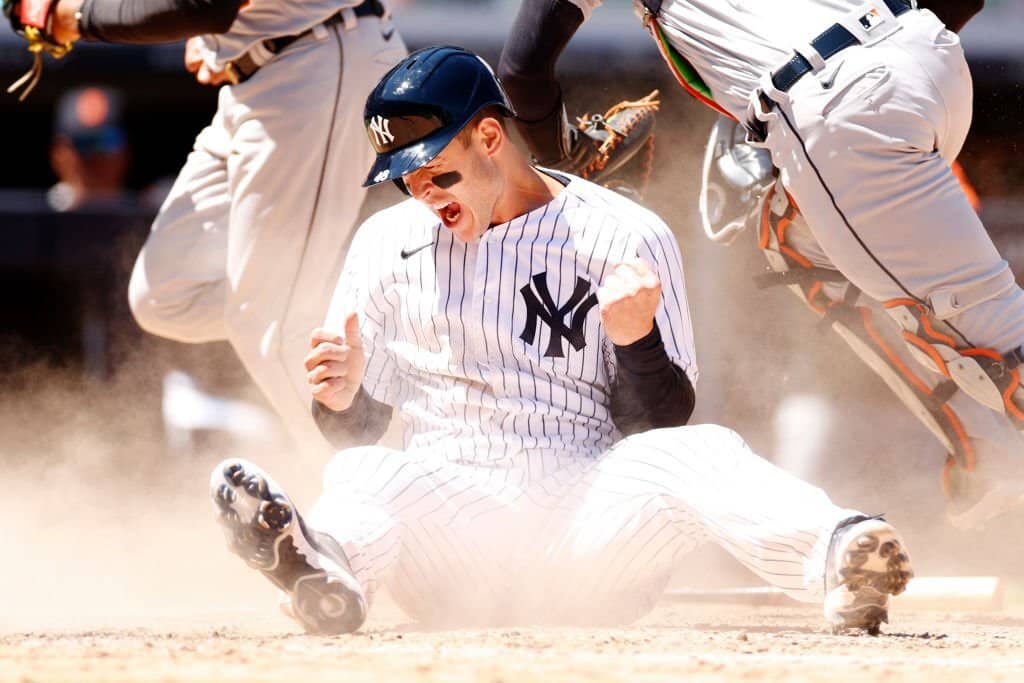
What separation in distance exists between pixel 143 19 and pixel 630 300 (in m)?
1.73

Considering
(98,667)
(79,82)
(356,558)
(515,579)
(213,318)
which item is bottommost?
(79,82)

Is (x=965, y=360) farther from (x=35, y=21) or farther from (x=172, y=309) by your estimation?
(x=35, y=21)

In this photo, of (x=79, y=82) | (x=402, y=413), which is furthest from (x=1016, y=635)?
(x=79, y=82)

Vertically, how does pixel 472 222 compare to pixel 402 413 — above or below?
above

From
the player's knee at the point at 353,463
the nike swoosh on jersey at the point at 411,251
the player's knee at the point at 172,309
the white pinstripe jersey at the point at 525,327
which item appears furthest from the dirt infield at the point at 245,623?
the nike swoosh on jersey at the point at 411,251

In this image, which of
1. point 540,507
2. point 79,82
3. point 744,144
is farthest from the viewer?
point 79,82

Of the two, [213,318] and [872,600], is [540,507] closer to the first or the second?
[872,600]

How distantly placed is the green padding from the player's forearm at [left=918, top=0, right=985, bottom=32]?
58 cm

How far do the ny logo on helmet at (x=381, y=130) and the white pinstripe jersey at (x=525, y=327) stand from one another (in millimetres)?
238

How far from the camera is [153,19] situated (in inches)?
148

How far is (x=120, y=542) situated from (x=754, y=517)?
286 centimetres

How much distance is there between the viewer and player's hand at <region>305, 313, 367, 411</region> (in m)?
2.81

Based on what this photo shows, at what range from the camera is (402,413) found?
3.10 m

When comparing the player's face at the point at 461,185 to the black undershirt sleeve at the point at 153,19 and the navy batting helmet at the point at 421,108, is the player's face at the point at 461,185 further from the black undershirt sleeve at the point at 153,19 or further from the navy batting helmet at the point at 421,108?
the black undershirt sleeve at the point at 153,19
